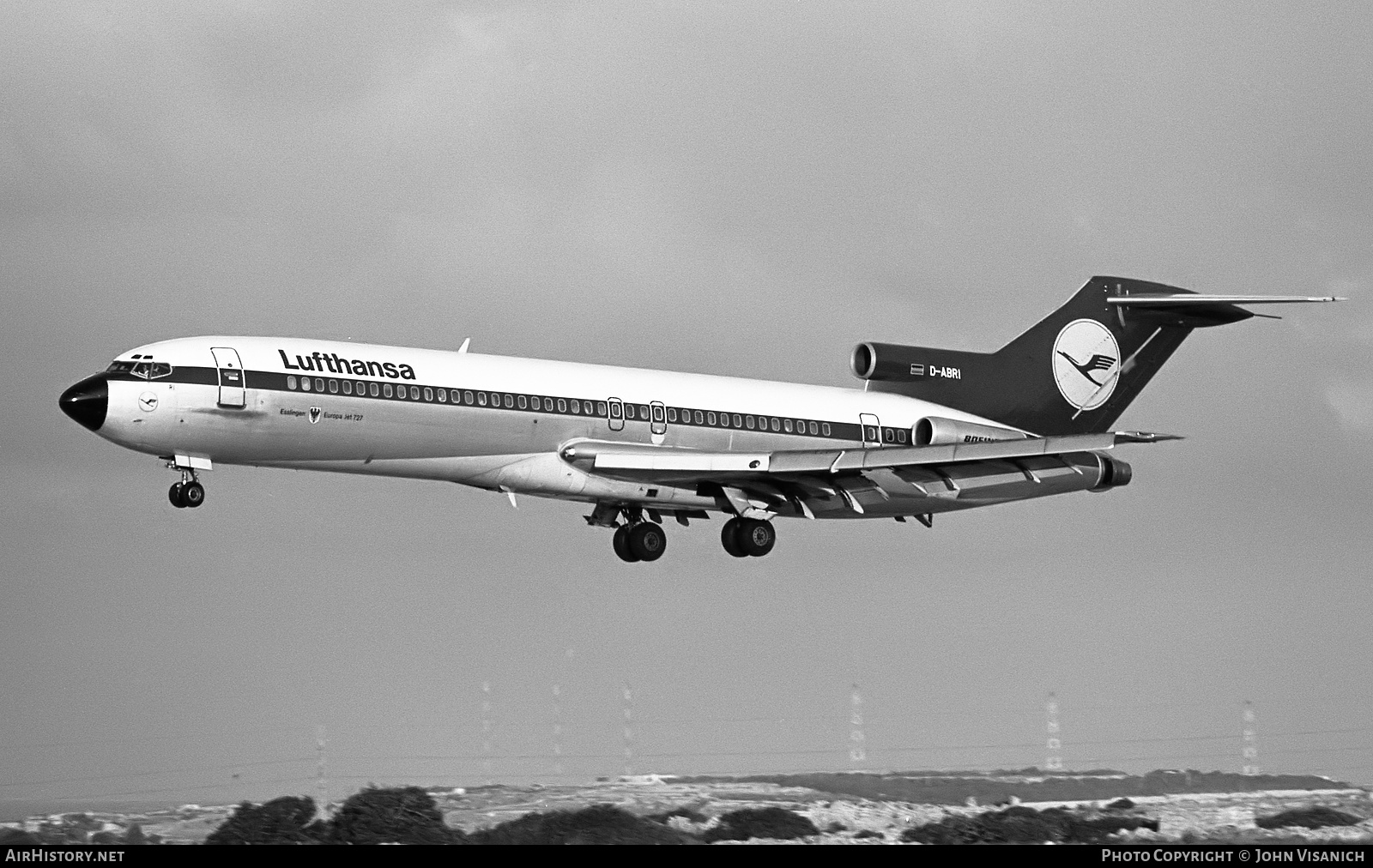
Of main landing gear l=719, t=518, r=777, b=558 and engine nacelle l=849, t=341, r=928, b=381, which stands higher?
engine nacelle l=849, t=341, r=928, b=381

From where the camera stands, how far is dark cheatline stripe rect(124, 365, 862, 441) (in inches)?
1507

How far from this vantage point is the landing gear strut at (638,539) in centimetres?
4606

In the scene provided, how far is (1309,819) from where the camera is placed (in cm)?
Result: 3928

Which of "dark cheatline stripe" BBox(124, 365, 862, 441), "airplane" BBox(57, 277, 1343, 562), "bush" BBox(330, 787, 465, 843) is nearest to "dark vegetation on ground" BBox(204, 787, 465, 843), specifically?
"bush" BBox(330, 787, 465, 843)

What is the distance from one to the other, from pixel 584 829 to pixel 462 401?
968 cm

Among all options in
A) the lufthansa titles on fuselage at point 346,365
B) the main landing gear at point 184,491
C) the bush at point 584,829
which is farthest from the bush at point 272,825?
the lufthansa titles on fuselage at point 346,365

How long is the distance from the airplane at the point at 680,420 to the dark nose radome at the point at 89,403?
36 millimetres

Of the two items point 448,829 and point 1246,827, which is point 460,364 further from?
point 1246,827

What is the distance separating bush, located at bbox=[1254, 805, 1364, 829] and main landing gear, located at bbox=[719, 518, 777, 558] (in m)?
12.3

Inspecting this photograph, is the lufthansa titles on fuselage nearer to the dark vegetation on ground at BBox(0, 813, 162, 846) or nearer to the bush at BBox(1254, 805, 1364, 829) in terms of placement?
the dark vegetation on ground at BBox(0, 813, 162, 846)

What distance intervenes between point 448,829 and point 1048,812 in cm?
1183
